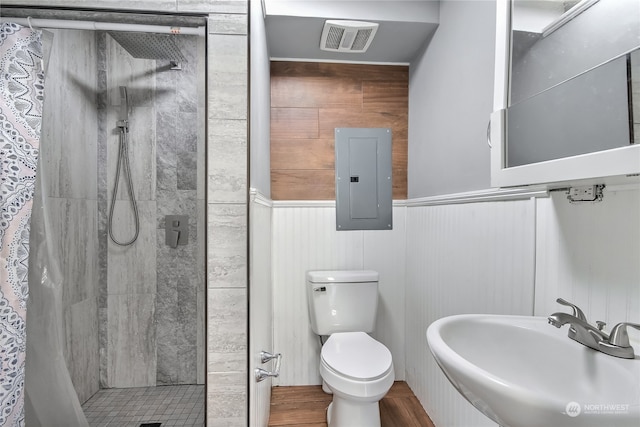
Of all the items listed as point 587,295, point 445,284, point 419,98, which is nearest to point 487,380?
point 587,295

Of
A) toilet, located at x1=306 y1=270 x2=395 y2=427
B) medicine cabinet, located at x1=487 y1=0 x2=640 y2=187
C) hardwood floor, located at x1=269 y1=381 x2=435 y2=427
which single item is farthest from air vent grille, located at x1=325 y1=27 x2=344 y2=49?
hardwood floor, located at x1=269 y1=381 x2=435 y2=427

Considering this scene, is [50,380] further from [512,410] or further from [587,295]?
[587,295]

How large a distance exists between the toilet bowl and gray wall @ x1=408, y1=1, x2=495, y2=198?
3.05 ft

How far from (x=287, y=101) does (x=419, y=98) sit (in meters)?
0.87

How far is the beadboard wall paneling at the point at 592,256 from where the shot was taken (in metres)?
0.68

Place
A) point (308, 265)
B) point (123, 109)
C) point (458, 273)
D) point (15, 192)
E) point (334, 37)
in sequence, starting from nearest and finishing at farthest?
point (15, 192)
point (458, 273)
point (123, 109)
point (334, 37)
point (308, 265)

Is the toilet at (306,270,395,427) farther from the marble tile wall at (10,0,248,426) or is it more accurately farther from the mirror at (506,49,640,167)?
Answer: the mirror at (506,49,640,167)

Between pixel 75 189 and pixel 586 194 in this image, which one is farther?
pixel 75 189

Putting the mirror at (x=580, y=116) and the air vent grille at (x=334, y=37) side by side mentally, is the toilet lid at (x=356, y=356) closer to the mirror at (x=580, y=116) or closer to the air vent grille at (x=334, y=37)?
the mirror at (x=580, y=116)

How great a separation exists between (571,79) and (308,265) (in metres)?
1.61

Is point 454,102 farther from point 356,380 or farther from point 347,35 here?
point 356,380

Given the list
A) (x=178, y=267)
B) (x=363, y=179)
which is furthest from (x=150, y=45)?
(x=363, y=179)

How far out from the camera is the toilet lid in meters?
1.37

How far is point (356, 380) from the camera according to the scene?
1.32 metres
